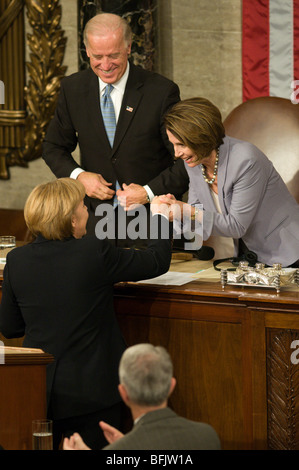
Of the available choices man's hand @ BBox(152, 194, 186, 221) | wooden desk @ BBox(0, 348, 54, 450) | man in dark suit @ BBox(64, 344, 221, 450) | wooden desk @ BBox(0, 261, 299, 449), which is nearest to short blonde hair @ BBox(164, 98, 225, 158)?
man's hand @ BBox(152, 194, 186, 221)

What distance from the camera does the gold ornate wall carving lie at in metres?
6.57

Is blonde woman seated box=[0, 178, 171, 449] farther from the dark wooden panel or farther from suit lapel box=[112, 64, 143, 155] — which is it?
suit lapel box=[112, 64, 143, 155]

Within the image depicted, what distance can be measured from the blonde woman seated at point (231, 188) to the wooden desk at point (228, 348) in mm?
292

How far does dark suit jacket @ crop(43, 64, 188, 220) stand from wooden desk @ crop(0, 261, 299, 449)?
102 cm

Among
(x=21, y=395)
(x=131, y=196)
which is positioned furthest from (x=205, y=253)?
(x=21, y=395)

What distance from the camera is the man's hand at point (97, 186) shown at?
4.56 m

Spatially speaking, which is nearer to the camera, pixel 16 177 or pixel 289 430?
pixel 289 430

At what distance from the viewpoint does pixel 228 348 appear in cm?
367

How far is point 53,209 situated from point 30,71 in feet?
12.1

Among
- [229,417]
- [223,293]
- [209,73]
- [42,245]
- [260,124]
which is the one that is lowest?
[229,417]

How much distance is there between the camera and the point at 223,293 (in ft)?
11.9
